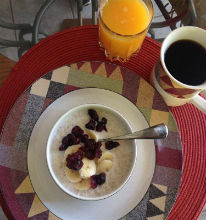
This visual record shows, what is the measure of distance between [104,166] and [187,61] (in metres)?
0.36

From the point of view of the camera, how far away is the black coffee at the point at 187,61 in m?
0.85

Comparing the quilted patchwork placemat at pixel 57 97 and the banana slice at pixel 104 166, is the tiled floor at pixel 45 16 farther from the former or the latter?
the banana slice at pixel 104 166

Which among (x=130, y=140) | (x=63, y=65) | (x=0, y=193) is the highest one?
(x=63, y=65)

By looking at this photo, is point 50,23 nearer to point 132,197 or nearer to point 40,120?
point 40,120

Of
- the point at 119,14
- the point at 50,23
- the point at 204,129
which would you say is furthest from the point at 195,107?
the point at 50,23

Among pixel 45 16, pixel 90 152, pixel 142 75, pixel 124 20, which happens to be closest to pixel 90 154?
pixel 90 152

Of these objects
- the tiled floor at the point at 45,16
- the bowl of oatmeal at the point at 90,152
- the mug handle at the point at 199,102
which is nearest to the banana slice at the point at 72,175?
the bowl of oatmeal at the point at 90,152

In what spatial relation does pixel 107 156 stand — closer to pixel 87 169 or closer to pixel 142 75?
pixel 87 169

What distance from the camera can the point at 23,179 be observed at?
32.5 inches

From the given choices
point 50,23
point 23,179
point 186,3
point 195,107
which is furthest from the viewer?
point 50,23

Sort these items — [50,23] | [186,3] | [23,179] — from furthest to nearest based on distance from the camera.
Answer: [50,23]
[186,3]
[23,179]

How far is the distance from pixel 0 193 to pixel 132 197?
356mm

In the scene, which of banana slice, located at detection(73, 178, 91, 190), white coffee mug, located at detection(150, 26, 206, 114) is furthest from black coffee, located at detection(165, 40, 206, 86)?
banana slice, located at detection(73, 178, 91, 190)

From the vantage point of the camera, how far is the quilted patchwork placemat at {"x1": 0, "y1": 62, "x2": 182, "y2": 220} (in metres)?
0.82
